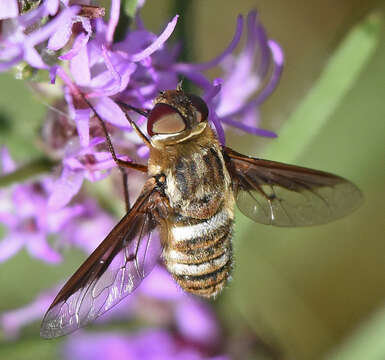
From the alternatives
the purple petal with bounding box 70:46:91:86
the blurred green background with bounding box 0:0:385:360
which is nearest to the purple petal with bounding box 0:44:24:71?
the purple petal with bounding box 70:46:91:86

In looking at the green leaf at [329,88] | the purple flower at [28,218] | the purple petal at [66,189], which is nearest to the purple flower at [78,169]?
the purple petal at [66,189]

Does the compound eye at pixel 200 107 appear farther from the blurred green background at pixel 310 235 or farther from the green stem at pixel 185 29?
the blurred green background at pixel 310 235

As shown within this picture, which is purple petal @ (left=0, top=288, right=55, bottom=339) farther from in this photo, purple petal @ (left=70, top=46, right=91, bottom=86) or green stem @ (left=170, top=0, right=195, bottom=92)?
purple petal @ (left=70, top=46, right=91, bottom=86)

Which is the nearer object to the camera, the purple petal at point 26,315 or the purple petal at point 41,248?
the purple petal at point 41,248

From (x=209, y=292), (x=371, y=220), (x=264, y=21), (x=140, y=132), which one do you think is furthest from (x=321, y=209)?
(x=264, y=21)

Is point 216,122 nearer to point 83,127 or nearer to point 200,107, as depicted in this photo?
point 200,107

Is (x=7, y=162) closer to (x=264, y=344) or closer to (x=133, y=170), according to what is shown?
(x=133, y=170)
